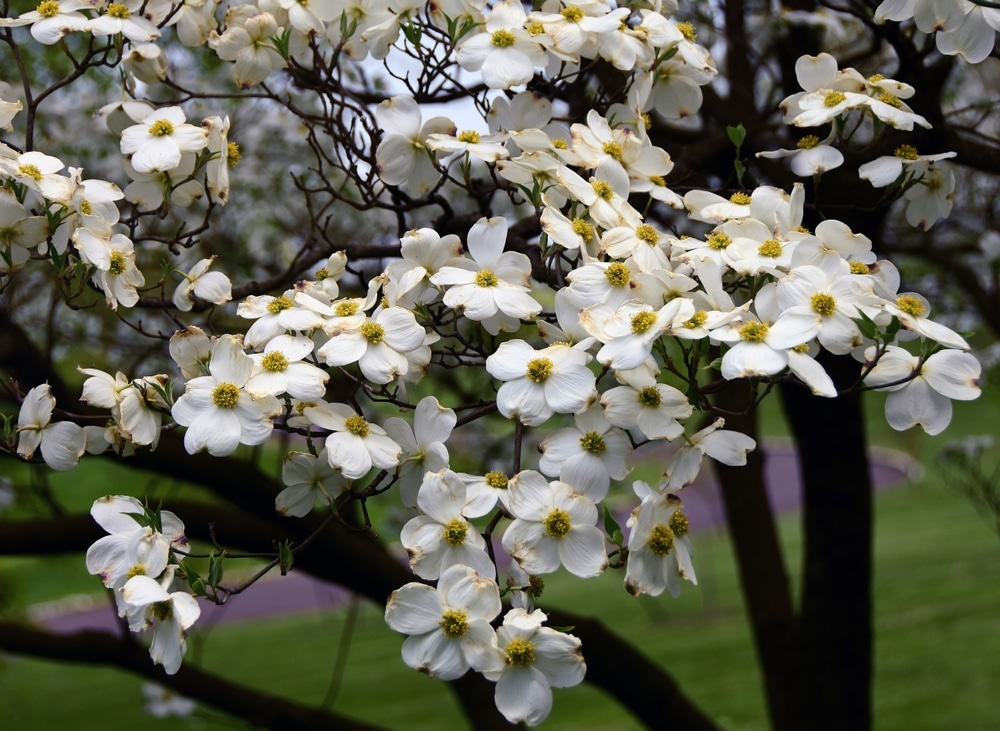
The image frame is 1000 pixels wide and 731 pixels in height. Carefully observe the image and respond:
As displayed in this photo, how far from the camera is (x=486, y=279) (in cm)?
158

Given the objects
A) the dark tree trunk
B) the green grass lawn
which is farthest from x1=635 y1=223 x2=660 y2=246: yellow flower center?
the green grass lawn

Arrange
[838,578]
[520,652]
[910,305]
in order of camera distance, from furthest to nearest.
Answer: [838,578], [910,305], [520,652]

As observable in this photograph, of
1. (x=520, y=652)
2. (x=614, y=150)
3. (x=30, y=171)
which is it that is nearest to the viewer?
(x=520, y=652)

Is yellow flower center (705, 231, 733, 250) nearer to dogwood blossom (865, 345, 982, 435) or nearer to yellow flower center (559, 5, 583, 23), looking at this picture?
dogwood blossom (865, 345, 982, 435)

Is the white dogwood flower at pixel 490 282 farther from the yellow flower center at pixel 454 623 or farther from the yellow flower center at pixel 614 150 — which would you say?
the yellow flower center at pixel 454 623

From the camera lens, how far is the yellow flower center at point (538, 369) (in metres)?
1.42

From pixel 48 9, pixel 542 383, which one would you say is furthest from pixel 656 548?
pixel 48 9

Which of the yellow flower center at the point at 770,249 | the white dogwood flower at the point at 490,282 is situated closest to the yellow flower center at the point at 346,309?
the white dogwood flower at the point at 490,282

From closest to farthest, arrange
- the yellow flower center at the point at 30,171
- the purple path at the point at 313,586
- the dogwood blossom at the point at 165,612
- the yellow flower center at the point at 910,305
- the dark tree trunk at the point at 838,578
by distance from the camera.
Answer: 1. the dogwood blossom at the point at 165,612
2. the yellow flower center at the point at 910,305
3. the yellow flower center at the point at 30,171
4. the dark tree trunk at the point at 838,578
5. the purple path at the point at 313,586

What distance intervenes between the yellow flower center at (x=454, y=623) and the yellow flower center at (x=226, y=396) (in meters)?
0.39

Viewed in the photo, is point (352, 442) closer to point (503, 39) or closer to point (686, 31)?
point (503, 39)

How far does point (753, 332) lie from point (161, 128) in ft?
3.39

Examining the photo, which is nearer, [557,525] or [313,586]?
[557,525]

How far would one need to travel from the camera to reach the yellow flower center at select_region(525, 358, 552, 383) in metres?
1.42
